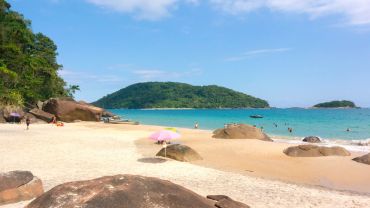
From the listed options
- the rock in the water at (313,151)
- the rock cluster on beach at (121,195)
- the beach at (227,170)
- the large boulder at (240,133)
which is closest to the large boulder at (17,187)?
the beach at (227,170)

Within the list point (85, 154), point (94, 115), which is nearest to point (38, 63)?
point (94, 115)

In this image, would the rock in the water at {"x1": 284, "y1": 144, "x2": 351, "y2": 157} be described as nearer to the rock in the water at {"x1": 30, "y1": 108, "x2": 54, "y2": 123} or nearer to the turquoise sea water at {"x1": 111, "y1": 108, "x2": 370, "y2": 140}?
the turquoise sea water at {"x1": 111, "y1": 108, "x2": 370, "y2": 140}

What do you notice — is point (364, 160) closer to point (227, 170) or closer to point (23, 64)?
point (227, 170)

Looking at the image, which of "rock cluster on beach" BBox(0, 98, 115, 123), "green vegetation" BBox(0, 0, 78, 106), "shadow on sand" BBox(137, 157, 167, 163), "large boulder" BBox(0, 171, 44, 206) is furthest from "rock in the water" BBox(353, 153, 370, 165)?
"green vegetation" BBox(0, 0, 78, 106)

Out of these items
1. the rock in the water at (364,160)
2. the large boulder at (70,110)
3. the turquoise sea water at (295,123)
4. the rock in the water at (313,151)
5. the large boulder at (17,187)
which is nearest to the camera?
the large boulder at (17,187)

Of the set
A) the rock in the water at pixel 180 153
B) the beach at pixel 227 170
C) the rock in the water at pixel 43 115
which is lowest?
the beach at pixel 227 170

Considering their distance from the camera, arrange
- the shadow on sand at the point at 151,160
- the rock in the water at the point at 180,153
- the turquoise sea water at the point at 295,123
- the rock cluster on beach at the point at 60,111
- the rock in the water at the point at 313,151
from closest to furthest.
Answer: the shadow on sand at the point at 151,160 → the rock in the water at the point at 180,153 → the rock in the water at the point at 313,151 → the rock cluster on beach at the point at 60,111 → the turquoise sea water at the point at 295,123

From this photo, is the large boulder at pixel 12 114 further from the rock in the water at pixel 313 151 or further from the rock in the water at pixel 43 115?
the rock in the water at pixel 313 151

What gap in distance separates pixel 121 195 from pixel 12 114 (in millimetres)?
→ 40598

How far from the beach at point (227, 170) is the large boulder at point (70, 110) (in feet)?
86.9

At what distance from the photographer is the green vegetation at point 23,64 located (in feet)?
156

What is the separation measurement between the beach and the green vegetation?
2644cm

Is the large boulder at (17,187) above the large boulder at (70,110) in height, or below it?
below

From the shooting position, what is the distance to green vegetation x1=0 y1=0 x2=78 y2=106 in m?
47.6
